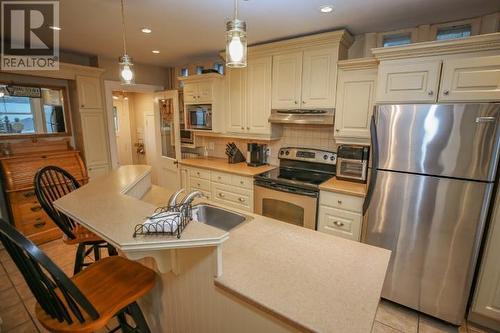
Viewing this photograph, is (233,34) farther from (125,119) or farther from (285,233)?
(125,119)

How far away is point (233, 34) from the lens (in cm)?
125

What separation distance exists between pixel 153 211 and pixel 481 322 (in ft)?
8.74

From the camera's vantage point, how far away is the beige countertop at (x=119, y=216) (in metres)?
1.01

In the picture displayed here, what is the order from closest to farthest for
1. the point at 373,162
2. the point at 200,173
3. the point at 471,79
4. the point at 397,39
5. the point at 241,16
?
the point at 471,79, the point at 373,162, the point at 241,16, the point at 397,39, the point at 200,173

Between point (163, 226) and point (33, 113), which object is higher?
point (33, 113)

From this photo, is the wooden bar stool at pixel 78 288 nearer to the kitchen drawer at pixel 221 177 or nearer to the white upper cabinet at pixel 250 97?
the kitchen drawer at pixel 221 177

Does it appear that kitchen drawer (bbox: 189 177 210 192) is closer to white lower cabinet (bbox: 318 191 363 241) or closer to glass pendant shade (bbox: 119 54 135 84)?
white lower cabinet (bbox: 318 191 363 241)

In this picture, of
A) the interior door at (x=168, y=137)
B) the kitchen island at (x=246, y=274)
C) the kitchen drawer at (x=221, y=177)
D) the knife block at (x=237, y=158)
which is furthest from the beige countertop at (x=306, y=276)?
the interior door at (x=168, y=137)

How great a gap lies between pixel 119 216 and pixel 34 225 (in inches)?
112

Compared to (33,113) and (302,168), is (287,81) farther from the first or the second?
(33,113)

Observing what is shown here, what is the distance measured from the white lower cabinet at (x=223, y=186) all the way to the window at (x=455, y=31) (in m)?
2.37

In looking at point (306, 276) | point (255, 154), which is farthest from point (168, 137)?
point (306, 276)

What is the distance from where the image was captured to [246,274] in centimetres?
114

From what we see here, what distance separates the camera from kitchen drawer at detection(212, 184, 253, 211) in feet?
10.1
